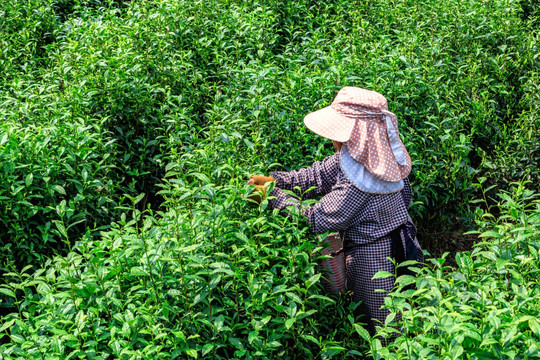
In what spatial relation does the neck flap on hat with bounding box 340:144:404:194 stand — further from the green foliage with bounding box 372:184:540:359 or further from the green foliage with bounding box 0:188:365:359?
the green foliage with bounding box 372:184:540:359

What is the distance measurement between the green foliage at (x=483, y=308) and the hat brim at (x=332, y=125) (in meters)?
0.89

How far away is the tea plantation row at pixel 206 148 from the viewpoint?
2625 mm

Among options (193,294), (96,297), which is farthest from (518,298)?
(96,297)

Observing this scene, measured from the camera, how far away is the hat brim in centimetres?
317

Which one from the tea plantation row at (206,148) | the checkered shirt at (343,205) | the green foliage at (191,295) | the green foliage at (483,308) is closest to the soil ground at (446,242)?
the tea plantation row at (206,148)

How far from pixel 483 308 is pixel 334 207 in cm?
100

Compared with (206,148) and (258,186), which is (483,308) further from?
(206,148)

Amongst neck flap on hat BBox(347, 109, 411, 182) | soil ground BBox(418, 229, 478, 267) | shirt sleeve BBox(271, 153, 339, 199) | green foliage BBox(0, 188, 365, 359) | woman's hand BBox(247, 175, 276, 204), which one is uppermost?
neck flap on hat BBox(347, 109, 411, 182)

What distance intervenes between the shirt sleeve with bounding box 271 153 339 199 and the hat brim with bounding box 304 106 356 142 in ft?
0.70

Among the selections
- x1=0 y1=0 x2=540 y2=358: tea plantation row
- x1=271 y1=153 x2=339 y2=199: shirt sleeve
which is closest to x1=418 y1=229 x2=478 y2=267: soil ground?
x1=0 y1=0 x2=540 y2=358: tea plantation row

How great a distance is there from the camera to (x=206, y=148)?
11.6ft

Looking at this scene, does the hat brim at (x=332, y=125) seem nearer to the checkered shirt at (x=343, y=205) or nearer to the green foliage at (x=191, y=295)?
the checkered shirt at (x=343, y=205)

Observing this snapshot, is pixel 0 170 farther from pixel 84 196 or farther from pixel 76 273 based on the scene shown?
pixel 76 273

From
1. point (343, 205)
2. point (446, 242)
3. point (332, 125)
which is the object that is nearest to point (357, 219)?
point (343, 205)
